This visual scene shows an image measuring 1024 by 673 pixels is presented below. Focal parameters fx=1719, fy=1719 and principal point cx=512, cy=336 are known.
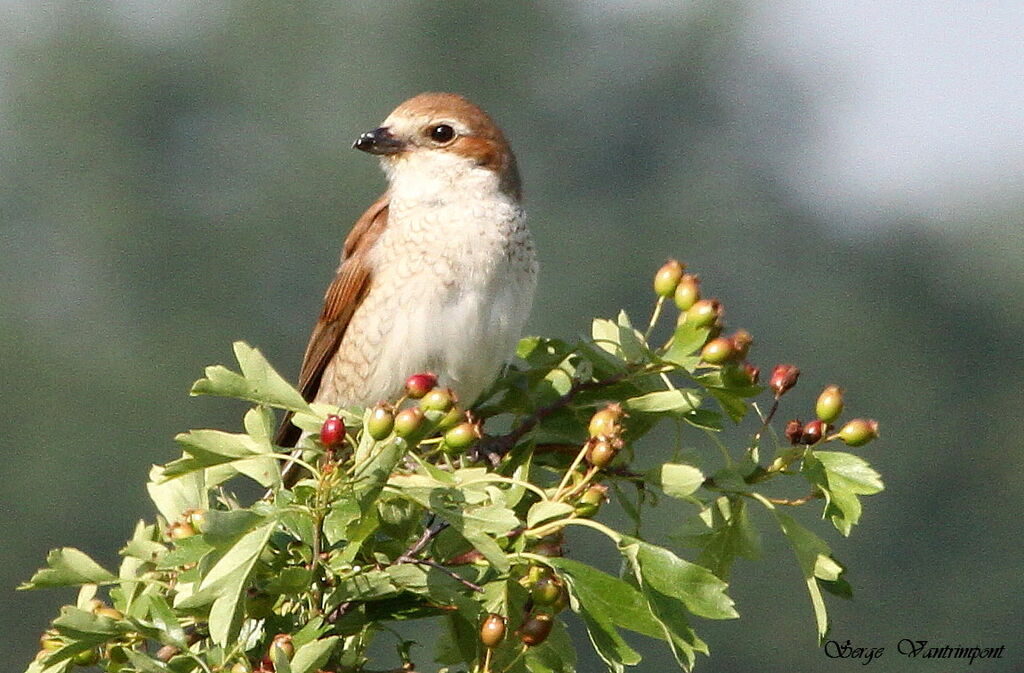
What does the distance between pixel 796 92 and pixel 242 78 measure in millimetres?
17928

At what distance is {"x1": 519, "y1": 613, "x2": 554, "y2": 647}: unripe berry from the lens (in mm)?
3217

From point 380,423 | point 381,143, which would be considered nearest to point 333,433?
point 380,423

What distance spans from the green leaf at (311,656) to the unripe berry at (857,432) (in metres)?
1.12

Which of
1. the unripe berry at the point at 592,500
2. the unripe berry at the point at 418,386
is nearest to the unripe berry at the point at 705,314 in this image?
the unripe berry at the point at 592,500

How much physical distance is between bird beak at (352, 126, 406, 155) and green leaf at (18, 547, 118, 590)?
2.44 metres

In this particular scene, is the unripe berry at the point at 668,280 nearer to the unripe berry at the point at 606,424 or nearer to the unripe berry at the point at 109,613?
the unripe berry at the point at 606,424

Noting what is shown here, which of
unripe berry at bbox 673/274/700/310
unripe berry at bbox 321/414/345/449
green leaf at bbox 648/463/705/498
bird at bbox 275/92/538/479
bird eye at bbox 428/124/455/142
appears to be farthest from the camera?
bird eye at bbox 428/124/455/142

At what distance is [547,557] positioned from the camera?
3.16 meters

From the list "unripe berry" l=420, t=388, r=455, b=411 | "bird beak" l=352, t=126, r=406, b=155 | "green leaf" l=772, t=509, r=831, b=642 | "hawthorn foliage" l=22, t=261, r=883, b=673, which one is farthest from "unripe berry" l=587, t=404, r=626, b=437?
"bird beak" l=352, t=126, r=406, b=155

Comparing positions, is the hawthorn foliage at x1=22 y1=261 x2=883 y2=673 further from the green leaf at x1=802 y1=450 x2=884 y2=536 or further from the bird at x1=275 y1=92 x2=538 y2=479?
the bird at x1=275 y1=92 x2=538 y2=479

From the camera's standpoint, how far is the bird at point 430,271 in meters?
5.00

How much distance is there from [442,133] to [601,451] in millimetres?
2528

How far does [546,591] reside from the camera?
3207 millimetres

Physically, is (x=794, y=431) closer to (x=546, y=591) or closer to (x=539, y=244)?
(x=546, y=591)
